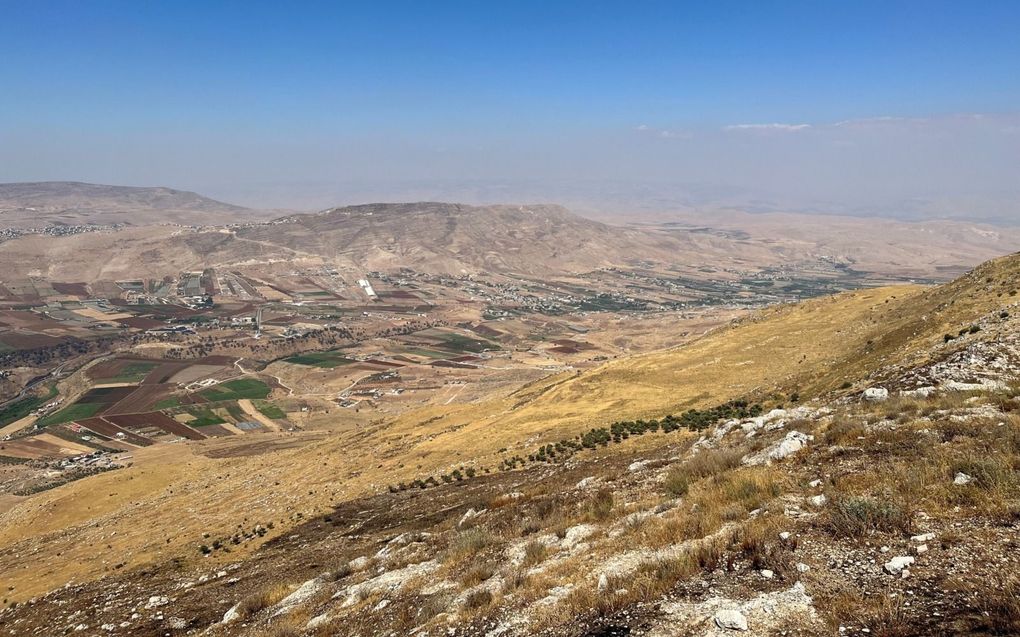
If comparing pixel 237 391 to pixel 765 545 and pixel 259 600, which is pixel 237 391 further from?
pixel 765 545

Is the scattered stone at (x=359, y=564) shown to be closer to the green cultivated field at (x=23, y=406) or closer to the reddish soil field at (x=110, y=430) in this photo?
the reddish soil field at (x=110, y=430)

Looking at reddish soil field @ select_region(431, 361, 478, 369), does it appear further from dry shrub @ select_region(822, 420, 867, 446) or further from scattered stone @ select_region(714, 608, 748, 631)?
scattered stone @ select_region(714, 608, 748, 631)

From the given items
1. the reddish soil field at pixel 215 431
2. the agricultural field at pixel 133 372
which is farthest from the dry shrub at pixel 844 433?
the agricultural field at pixel 133 372

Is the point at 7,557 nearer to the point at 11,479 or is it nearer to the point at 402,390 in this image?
the point at 11,479

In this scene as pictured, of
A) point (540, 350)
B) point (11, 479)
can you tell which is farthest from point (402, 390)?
point (11, 479)

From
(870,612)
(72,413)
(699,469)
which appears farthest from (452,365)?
(870,612)

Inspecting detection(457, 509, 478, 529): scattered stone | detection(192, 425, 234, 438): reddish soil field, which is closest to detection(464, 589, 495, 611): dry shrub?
detection(457, 509, 478, 529): scattered stone
